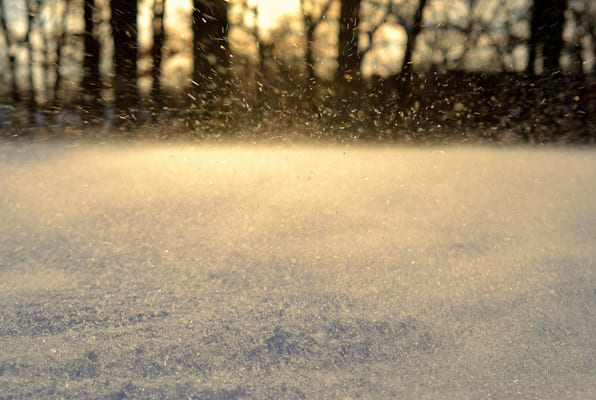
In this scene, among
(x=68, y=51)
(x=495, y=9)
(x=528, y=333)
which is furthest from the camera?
(x=495, y=9)

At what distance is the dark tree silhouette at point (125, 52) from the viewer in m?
4.46

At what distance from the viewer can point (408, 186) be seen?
86.1 inches

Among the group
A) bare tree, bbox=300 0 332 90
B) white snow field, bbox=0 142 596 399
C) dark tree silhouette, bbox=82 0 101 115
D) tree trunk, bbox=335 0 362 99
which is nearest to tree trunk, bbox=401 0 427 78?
tree trunk, bbox=335 0 362 99

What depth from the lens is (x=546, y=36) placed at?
5348 millimetres

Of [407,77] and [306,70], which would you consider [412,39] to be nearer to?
[407,77]

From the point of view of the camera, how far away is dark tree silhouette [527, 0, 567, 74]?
209 inches

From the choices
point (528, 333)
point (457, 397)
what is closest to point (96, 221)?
point (457, 397)

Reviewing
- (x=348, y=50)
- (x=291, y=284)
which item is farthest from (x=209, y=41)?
(x=291, y=284)

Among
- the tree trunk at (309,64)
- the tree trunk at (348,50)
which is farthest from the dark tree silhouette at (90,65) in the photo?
the tree trunk at (348,50)

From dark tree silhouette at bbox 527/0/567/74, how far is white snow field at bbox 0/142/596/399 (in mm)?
3666

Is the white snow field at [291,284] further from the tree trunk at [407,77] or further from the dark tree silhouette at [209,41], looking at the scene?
the tree trunk at [407,77]

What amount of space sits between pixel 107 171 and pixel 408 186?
155 centimetres

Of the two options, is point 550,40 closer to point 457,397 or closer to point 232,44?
point 232,44

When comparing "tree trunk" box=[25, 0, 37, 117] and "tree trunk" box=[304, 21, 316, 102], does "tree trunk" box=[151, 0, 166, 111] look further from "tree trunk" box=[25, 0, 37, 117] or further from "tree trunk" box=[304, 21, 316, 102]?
"tree trunk" box=[304, 21, 316, 102]
